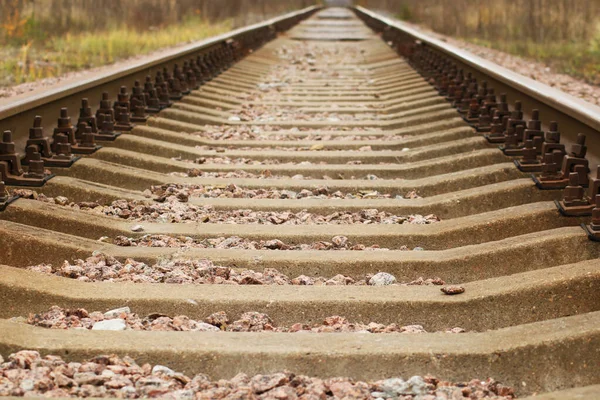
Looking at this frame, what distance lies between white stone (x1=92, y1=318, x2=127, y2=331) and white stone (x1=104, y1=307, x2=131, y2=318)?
0.05 m

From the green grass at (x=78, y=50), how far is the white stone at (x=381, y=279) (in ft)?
18.8

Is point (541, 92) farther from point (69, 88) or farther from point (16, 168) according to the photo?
point (16, 168)

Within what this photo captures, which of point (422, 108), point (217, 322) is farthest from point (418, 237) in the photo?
point (422, 108)

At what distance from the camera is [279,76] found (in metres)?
9.86

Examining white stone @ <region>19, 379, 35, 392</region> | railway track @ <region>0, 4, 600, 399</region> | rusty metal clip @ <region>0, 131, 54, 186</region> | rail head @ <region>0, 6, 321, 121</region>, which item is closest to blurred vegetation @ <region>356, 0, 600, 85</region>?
rail head @ <region>0, 6, 321, 121</region>

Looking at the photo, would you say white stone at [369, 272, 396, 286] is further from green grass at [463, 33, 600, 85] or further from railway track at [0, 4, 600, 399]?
green grass at [463, 33, 600, 85]

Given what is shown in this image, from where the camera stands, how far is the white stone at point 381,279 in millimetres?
3004

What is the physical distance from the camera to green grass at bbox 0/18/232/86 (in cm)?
883

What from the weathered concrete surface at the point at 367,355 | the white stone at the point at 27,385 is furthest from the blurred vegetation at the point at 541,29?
the white stone at the point at 27,385

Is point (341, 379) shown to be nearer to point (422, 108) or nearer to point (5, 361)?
point (5, 361)

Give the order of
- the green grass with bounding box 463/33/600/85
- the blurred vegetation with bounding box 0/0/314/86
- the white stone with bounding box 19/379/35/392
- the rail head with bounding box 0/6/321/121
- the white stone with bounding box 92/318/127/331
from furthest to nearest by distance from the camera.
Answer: the green grass with bounding box 463/33/600/85, the blurred vegetation with bounding box 0/0/314/86, the rail head with bounding box 0/6/321/121, the white stone with bounding box 92/318/127/331, the white stone with bounding box 19/379/35/392

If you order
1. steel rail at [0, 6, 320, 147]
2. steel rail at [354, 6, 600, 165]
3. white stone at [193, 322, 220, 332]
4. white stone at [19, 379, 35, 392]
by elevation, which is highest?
steel rail at [0, 6, 320, 147]

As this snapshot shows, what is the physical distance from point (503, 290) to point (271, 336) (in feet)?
2.47

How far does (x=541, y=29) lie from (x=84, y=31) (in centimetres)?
665
